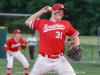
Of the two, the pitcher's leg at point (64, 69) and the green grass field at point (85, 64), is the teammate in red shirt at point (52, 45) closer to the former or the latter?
the pitcher's leg at point (64, 69)

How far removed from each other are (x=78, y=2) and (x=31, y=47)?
2874 cm

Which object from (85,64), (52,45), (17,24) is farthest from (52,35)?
(17,24)

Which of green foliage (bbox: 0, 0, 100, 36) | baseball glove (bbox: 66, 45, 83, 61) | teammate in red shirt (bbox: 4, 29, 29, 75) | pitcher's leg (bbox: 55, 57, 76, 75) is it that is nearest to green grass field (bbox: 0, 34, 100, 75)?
teammate in red shirt (bbox: 4, 29, 29, 75)

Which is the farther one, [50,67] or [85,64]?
[85,64]

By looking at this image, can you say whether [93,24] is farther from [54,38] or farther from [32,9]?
[54,38]

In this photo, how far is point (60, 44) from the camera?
9.25 metres

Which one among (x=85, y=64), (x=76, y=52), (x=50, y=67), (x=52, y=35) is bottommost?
(x=85, y=64)

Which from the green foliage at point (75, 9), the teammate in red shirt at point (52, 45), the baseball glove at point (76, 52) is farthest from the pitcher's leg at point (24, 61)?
the green foliage at point (75, 9)

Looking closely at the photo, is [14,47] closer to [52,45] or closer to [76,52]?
[76,52]

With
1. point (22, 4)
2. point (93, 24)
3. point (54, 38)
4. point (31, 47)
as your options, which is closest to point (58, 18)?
point (54, 38)

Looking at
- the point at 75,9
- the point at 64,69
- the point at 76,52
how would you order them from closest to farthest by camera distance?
the point at 64,69
the point at 76,52
the point at 75,9

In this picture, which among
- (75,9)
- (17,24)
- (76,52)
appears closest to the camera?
(76,52)

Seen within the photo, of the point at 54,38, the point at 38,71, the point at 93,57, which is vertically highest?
the point at 54,38

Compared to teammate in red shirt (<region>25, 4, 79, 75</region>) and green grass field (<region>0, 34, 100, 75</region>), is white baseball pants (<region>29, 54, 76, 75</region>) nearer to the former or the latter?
teammate in red shirt (<region>25, 4, 79, 75</region>)
